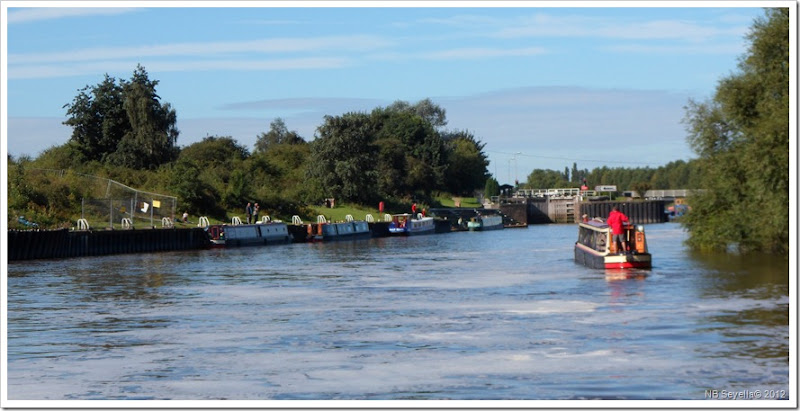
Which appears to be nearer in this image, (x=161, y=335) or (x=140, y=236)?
(x=161, y=335)

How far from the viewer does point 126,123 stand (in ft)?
308

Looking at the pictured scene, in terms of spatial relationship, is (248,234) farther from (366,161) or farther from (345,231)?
(366,161)

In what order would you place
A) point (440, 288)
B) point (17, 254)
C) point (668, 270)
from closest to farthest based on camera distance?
point (440, 288) → point (668, 270) → point (17, 254)

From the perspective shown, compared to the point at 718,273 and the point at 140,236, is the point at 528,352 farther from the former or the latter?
the point at 140,236

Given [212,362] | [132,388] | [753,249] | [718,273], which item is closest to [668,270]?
[718,273]

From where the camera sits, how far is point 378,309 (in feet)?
102

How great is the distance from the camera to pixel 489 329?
25.9 m

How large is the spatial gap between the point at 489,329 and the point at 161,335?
7.75 metres

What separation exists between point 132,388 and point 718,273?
90.5 ft

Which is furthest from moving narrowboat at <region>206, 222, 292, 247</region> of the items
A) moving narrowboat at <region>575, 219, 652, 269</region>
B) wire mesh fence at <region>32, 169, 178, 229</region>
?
moving narrowboat at <region>575, 219, 652, 269</region>

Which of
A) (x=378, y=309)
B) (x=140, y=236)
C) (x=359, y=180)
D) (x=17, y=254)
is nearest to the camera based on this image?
(x=378, y=309)

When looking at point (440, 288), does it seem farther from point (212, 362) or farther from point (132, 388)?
point (132, 388)

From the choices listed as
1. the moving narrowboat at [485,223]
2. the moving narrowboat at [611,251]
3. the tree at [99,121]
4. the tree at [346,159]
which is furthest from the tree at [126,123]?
the moving narrowboat at [611,251]

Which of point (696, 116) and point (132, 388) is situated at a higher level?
point (696, 116)
